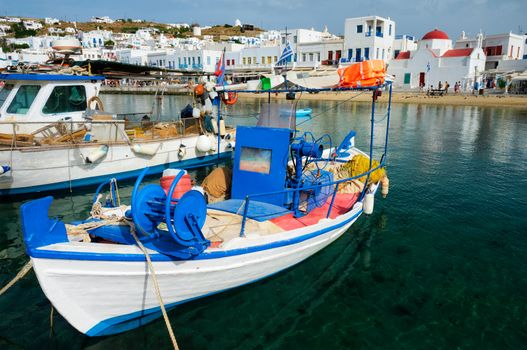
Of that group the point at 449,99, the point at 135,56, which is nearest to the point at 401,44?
the point at 449,99

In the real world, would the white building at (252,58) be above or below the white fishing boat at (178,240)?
above

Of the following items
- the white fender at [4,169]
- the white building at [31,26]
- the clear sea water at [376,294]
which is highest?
the white building at [31,26]

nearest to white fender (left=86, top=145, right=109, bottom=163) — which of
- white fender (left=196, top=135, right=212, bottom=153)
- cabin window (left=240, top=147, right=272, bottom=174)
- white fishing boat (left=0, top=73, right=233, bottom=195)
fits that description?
white fishing boat (left=0, top=73, right=233, bottom=195)

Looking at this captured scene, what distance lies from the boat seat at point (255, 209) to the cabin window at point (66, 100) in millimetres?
8968

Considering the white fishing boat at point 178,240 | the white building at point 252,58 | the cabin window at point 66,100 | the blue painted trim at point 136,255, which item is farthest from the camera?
the white building at point 252,58

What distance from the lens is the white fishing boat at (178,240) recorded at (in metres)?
4.79

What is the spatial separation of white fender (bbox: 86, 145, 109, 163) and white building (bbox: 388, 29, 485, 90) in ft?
180

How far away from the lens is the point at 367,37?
59.7 m

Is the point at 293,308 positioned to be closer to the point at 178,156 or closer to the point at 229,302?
the point at 229,302

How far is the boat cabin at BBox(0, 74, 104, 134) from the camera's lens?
12.4m

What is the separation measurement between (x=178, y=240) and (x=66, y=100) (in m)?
11.1

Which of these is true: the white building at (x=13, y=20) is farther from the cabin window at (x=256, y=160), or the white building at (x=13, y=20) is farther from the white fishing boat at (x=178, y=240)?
the white fishing boat at (x=178, y=240)

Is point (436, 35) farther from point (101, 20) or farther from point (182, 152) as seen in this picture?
point (101, 20)

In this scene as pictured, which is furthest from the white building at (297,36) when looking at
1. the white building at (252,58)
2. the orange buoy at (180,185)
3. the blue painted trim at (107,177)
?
the orange buoy at (180,185)
